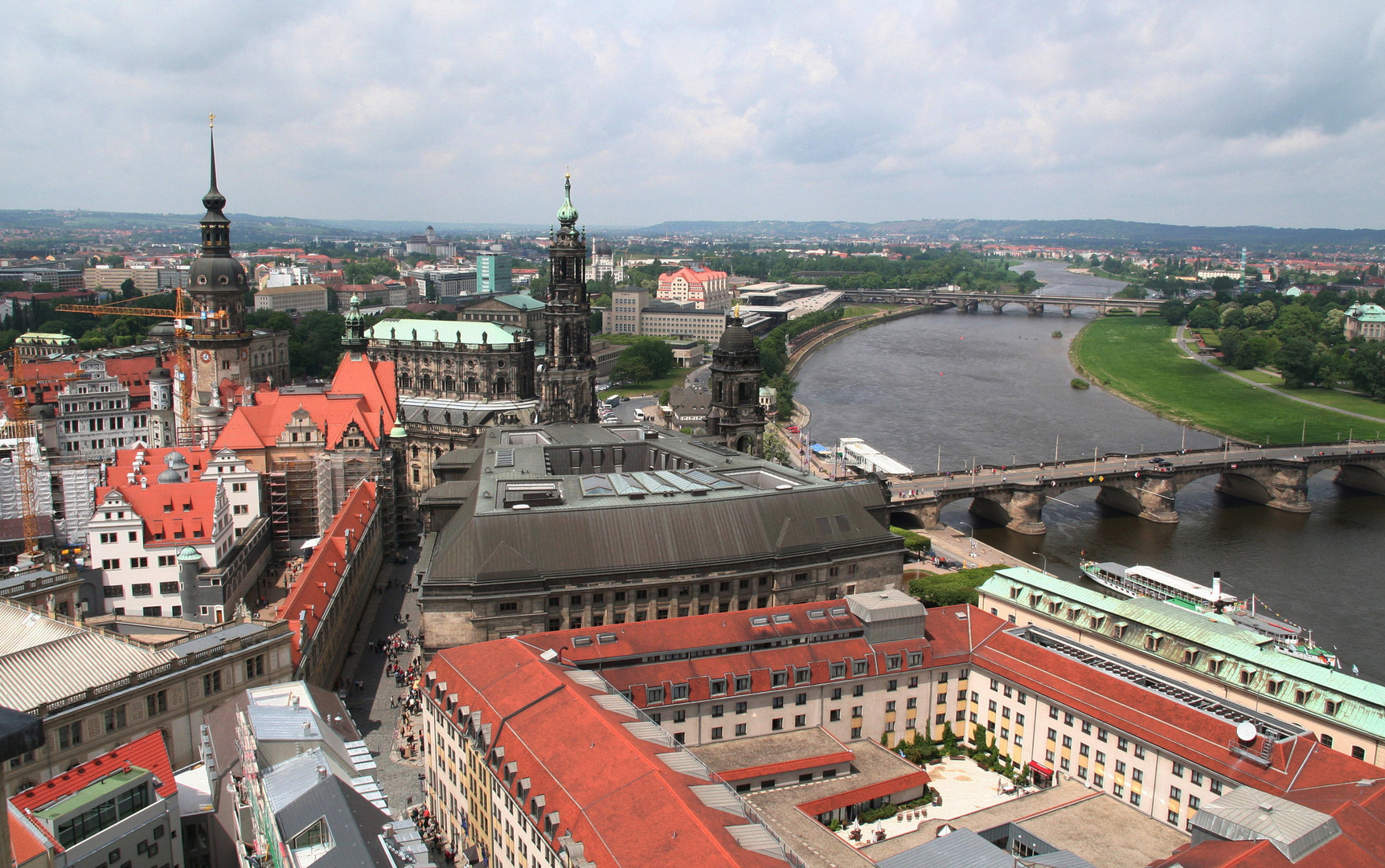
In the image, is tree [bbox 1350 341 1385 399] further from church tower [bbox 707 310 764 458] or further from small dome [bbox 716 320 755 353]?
small dome [bbox 716 320 755 353]

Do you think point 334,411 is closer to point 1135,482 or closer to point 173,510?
point 173,510

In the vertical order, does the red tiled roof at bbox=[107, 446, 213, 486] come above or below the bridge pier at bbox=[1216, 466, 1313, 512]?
above

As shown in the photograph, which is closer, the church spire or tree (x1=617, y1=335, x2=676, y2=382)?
the church spire

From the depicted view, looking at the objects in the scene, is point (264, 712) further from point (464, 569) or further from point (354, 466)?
point (354, 466)

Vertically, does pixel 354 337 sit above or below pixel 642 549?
above

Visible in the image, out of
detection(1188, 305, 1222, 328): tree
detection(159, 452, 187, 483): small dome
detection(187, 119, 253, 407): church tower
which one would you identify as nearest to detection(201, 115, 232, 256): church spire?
detection(187, 119, 253, 407): church tower

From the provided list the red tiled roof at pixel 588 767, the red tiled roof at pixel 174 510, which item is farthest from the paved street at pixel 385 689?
the red tiled roof at pixel 174 510

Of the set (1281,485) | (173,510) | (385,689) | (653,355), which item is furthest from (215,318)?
(1281,485)
